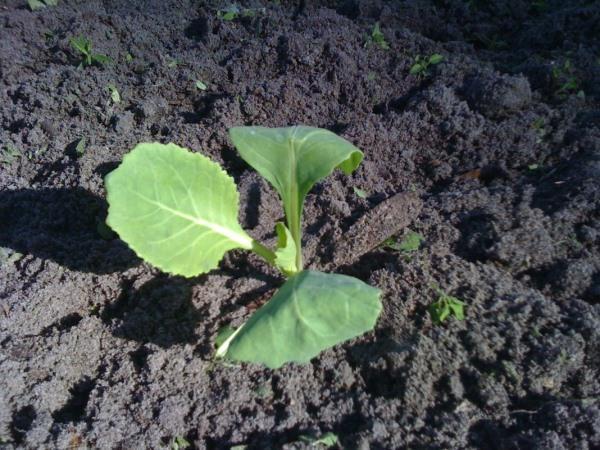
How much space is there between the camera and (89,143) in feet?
6.12

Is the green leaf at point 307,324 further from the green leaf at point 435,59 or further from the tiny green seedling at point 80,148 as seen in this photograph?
the green leaf at point 435,59

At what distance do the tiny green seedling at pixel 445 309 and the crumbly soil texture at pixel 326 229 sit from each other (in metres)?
0.02

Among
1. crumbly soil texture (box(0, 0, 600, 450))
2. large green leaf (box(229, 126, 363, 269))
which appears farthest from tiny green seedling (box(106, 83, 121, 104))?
large green leaf (box(229, 126, 363, 269))

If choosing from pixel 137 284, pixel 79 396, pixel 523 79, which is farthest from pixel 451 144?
pixel 79 396

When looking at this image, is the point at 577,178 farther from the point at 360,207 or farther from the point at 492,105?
the point at 360,207

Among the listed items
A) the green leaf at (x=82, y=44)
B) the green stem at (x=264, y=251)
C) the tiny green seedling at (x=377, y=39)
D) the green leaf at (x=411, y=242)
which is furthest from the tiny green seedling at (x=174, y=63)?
the green leaf at (x=411, y=242)

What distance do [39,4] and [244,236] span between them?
1.99 meters

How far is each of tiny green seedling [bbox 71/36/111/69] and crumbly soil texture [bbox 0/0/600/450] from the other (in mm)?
45

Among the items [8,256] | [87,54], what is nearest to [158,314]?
[8,256]

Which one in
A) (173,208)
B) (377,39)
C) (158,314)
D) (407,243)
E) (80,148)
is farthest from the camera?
(377,39)

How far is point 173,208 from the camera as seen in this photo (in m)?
A: 1.28

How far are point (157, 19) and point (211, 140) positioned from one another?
97 cm

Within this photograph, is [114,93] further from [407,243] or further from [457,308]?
[457,308]

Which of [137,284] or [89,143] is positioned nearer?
[137,284]
